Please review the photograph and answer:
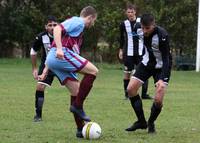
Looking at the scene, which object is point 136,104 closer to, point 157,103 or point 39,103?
point 157,103

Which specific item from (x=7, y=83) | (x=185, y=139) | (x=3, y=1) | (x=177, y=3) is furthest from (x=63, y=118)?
(x=3, y=1)

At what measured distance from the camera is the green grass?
8719 millimetres

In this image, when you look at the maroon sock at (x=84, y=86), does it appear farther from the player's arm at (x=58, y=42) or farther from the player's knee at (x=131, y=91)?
Result: the player's knee at (x=131, y=91)

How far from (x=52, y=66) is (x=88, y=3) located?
1284 inches

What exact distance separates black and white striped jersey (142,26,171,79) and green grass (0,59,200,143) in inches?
40.9

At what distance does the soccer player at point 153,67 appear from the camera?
8.98 meters

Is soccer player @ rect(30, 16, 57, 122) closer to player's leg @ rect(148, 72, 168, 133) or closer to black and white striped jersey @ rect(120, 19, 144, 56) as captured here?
player's leg @ rect(148, 72, 168, 133)

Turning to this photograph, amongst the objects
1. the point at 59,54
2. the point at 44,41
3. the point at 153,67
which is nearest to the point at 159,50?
the point at 153,67

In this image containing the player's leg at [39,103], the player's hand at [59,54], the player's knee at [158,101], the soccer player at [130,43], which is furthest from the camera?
the soccer player at [130,43]

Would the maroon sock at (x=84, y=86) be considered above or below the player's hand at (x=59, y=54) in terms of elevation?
below

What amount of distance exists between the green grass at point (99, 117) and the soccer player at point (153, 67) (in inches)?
11.8

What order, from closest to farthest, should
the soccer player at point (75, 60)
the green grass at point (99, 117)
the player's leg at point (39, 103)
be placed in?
the soccer player at point (75, 60)
the green grass at point (99, 117)
the player's leg at point (39, 103)

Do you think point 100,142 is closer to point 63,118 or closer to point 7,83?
point 63,118

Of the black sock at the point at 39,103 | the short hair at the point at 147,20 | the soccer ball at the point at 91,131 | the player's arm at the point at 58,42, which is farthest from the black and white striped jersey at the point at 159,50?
the black sock at the point at 39,103
